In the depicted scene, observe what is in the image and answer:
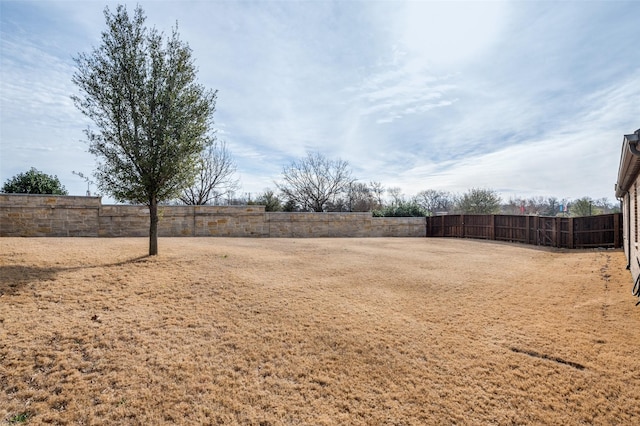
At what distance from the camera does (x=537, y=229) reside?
46.3 ft

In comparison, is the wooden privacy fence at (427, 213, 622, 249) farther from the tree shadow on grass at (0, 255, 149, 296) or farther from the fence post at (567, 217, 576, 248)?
the tree shadow on grass at (0, 255, 149, 296)

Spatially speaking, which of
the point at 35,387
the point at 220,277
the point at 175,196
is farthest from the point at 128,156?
the point at 35,387

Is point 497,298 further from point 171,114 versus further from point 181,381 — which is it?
point 171,114

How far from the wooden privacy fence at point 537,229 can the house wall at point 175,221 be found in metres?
1.87

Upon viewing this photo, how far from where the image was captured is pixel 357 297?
502 cm

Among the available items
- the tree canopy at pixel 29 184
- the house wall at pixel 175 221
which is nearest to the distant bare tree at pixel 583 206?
the house wall at pixel 175 221

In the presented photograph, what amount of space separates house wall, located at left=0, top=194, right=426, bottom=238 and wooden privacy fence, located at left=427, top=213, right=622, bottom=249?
187cm

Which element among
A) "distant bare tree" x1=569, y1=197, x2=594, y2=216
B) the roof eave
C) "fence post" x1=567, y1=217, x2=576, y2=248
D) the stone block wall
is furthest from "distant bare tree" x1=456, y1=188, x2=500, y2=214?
the stone block wall

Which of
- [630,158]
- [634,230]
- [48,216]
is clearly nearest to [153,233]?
[48,216]

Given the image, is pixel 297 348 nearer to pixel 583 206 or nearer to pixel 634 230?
pixel 634 230

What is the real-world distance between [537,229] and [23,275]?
17.7 m

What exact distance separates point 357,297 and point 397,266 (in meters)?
2.80

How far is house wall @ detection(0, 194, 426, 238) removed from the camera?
10.1 m

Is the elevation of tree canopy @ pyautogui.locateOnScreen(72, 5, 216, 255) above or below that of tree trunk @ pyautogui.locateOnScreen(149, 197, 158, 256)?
above
